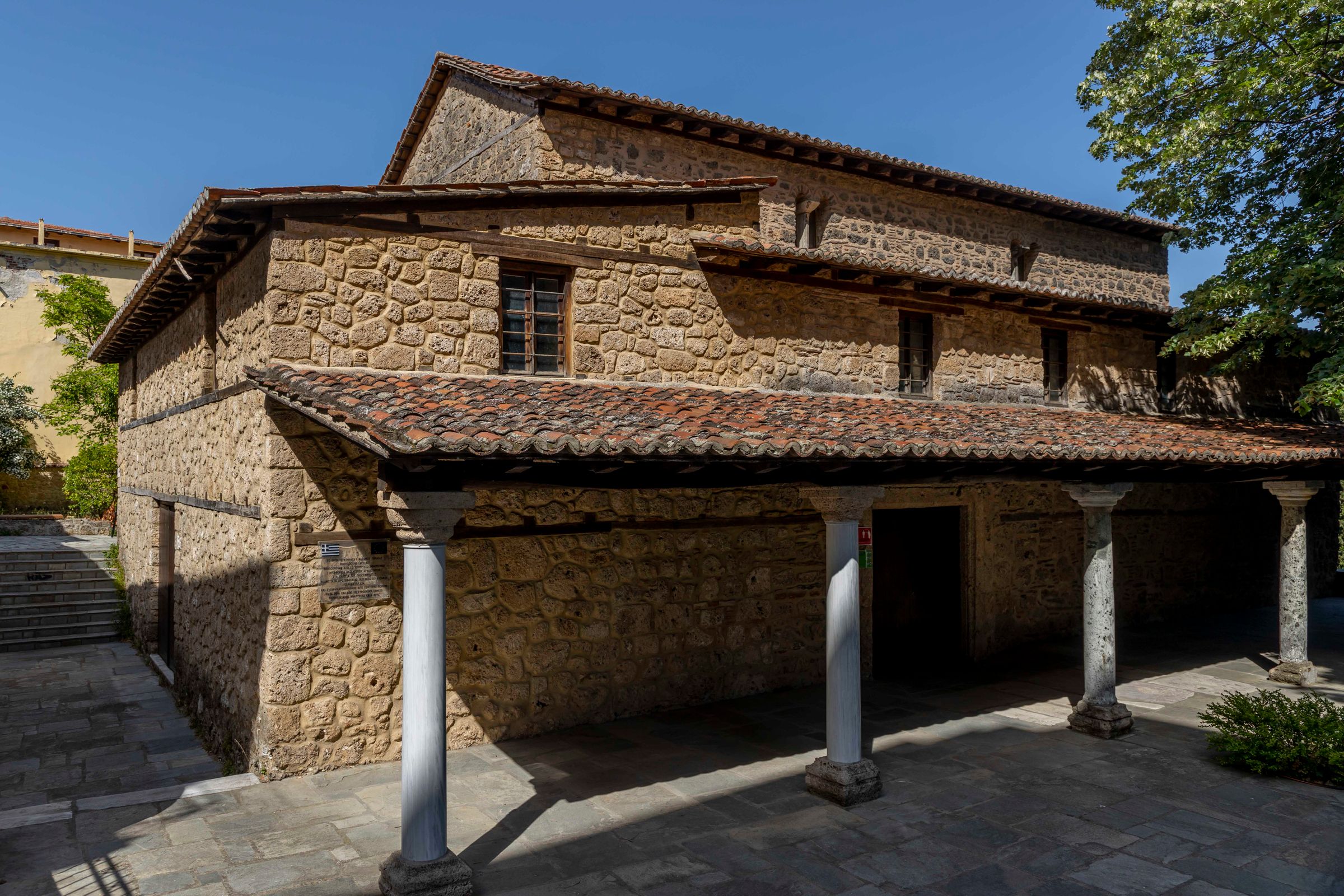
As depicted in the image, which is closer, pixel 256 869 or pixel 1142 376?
pixel 256 869

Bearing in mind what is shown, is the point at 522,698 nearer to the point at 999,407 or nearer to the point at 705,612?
the point at 705,612

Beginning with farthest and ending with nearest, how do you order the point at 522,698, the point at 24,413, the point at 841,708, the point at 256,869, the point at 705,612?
the point at 24,413
the point at 705,612
the point at 522,698
the point at 841,708
the point at 256,869

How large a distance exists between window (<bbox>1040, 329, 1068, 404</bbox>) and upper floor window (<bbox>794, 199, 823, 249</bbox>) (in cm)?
382

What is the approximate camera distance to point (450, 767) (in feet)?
23.8

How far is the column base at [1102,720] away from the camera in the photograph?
27.4ft

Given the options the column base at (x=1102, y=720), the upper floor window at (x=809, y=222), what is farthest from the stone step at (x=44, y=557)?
the column base at (x=1102, y=720)

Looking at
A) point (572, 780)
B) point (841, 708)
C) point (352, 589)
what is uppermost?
point (352, 589)

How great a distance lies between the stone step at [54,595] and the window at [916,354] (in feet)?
46.7

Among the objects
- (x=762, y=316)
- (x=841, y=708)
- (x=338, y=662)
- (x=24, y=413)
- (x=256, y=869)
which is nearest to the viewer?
(x=256, y=869)

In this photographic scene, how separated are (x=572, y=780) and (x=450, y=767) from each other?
111 cm

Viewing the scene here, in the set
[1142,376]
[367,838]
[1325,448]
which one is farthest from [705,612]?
[1142,376]

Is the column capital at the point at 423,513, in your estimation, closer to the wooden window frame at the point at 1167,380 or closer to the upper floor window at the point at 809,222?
the upper floor window at the point at 809,222

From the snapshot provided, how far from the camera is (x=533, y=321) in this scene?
8523 millimetres

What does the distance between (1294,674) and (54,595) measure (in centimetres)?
1916
